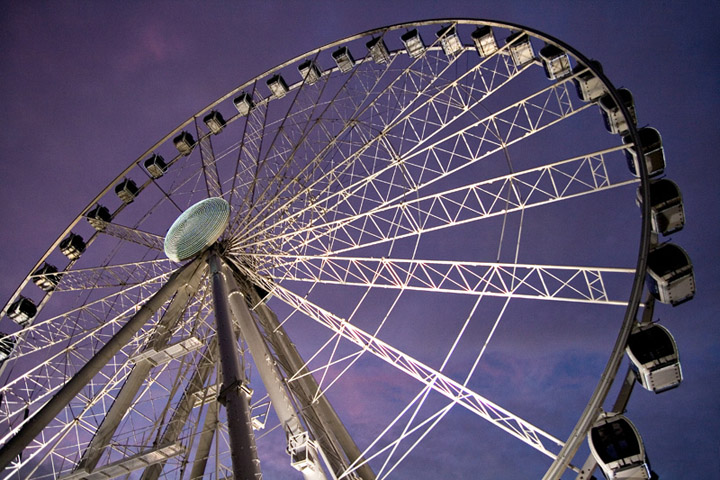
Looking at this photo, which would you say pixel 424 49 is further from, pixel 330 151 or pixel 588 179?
pixel 588 179

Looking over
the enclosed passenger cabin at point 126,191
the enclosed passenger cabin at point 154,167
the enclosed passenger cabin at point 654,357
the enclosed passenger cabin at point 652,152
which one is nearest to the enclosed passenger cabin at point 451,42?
the enclosed passenger cabin at point 652,152

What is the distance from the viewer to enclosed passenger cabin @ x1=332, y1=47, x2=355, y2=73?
20.4 m

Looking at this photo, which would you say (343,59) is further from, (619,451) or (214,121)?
(619,451)

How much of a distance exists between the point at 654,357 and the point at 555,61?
1039 cm

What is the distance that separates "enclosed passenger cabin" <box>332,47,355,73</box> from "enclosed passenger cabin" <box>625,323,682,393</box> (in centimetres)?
1573

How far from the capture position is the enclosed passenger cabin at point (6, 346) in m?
20.0

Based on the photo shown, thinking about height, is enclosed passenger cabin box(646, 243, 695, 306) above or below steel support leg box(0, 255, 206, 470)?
below

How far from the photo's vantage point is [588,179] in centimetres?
3822

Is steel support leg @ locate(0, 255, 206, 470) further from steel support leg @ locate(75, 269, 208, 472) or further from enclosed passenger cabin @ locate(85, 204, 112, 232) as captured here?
enclosed passenger cabin @ locate(85, 204, 112, 232)

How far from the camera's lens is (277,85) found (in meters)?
21.7

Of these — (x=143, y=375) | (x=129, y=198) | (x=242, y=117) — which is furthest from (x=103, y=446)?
(x=242, y=117)

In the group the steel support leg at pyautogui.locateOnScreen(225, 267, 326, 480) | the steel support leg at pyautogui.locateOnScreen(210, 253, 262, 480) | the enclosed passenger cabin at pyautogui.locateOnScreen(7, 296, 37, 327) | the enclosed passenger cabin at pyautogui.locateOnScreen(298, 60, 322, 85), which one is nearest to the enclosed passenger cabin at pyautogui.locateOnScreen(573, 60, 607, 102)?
the enclosed passenger cabin at pyautogui.locateOnScreen(298, 60, 322, 85)

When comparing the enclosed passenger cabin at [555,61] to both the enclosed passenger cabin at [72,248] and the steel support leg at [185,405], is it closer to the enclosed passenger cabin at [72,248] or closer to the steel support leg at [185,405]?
the steel support leg at [185,405]

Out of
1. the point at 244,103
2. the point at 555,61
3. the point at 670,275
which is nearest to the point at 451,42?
the point at 555,61
